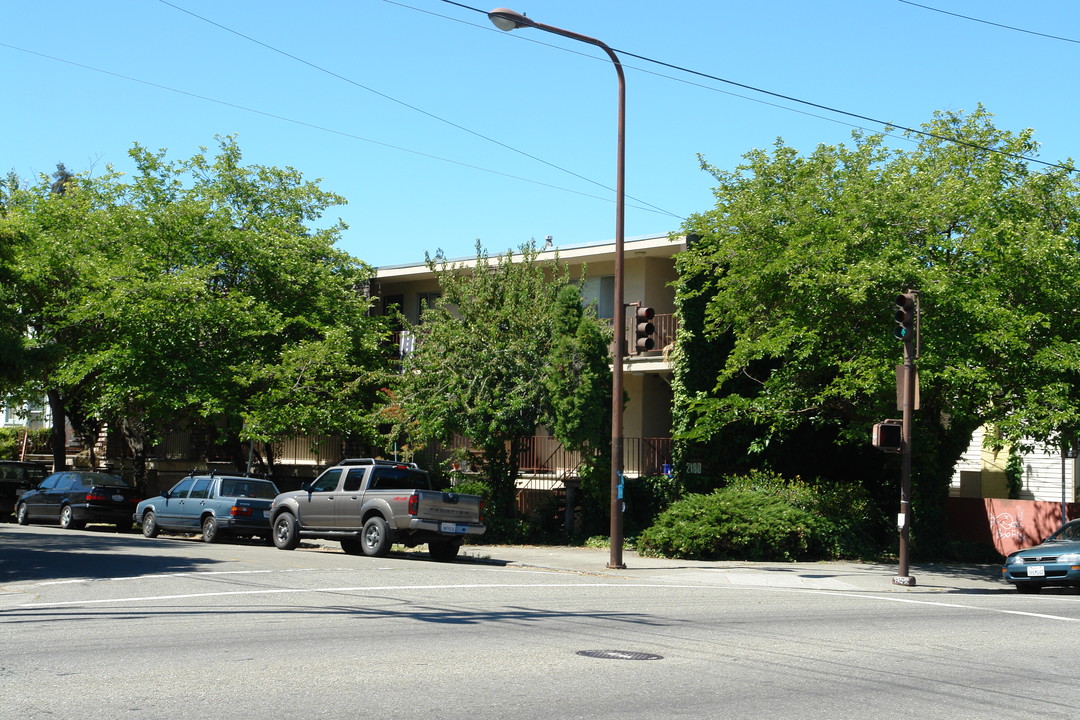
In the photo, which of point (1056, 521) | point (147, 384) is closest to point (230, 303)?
point (147, 384)

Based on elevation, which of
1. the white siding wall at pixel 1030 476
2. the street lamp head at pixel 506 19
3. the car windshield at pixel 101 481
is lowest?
the car windshield at pixel 101 481

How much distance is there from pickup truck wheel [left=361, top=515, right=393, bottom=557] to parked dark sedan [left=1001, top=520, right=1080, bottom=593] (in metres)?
10.9

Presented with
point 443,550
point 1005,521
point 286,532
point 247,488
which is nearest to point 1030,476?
point 1005,521

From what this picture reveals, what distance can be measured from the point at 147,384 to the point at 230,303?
3037mm

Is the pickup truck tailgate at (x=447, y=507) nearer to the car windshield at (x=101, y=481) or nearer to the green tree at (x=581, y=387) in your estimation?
the green tree at (x=581, y=387)

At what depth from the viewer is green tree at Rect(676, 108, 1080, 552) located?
64.1ft

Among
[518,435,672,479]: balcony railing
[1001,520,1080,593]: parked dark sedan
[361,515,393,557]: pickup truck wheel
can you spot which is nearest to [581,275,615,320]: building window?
[518,435,672,479]: balcony railing

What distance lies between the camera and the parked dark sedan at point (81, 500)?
1102 inches

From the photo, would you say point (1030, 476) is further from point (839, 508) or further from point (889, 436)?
point (889, 436)

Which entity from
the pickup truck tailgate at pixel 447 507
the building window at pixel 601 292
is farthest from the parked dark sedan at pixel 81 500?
the building window at pixel 601 292

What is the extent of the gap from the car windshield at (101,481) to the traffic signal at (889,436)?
19705 mm

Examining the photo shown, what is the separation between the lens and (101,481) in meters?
28.6

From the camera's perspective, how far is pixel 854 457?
28359mm

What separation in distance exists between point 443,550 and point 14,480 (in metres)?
17.2
